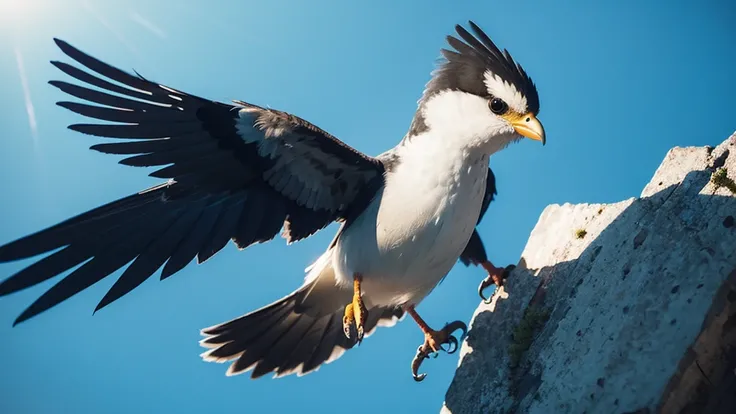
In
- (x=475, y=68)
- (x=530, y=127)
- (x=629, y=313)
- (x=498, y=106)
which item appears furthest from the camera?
(x=475, y=68)

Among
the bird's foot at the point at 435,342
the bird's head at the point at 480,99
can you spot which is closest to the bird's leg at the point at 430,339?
the bird's foot at the point at 435,342

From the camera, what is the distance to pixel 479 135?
4570 mm

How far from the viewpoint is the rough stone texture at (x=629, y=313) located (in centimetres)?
355

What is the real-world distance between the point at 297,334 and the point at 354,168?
1.73 metres

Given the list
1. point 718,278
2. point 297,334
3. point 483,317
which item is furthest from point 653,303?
point 297,334

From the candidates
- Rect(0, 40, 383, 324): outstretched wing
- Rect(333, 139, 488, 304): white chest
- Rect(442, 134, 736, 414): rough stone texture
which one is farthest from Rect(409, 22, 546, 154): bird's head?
Rect(442, 134, 736, 414): rough stone texture

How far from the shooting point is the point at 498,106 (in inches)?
180

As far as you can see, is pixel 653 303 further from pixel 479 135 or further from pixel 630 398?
pixel 479 135

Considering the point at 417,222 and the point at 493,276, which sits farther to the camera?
the point at 493,276

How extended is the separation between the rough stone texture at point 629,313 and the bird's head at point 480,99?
3.59 ft

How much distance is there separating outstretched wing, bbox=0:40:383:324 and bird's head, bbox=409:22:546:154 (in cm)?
64

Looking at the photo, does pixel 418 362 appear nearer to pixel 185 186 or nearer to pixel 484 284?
pixel 484 284

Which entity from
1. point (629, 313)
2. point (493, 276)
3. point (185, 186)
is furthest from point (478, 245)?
point (185, 186)

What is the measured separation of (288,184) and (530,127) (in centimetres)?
182
